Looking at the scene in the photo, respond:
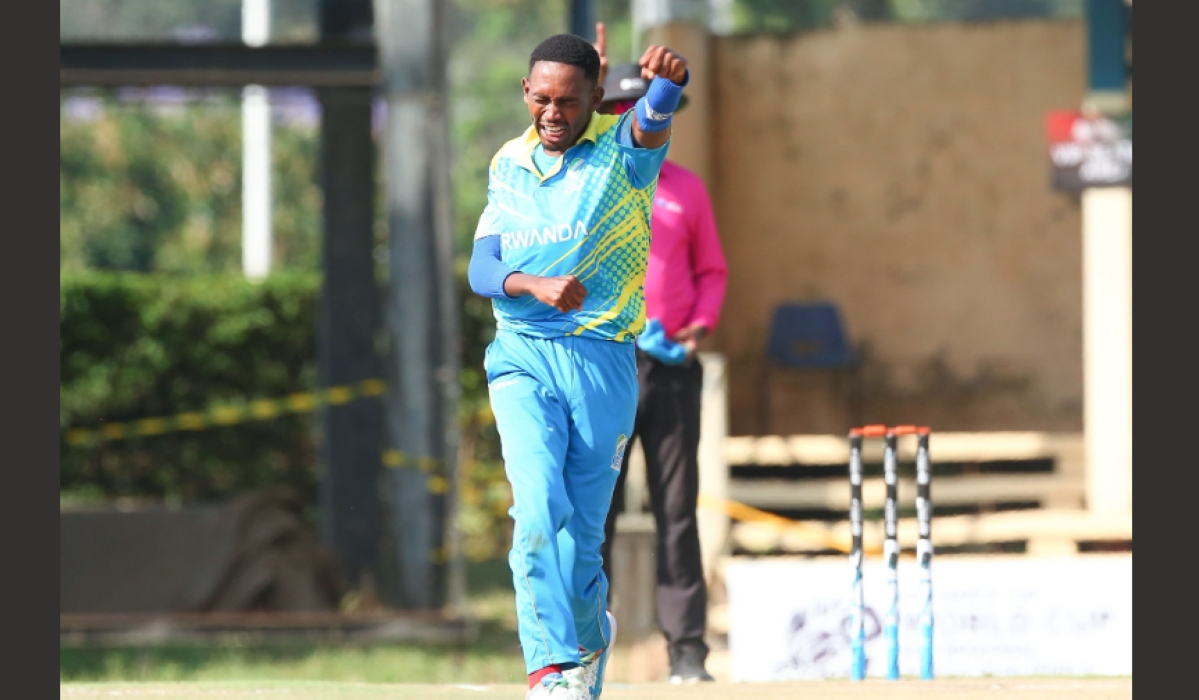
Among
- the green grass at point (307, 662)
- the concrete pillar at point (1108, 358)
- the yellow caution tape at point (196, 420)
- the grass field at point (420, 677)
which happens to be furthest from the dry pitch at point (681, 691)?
the yellow caution tape at point (196, 420)

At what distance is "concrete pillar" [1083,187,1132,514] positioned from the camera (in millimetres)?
10719

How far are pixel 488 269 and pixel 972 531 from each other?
641 cm

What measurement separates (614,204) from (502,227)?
0.34 metres

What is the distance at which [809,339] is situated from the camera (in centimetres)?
1359

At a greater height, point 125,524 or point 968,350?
point 968,350

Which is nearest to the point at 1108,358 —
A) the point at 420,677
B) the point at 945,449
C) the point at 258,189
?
the point at 945,449

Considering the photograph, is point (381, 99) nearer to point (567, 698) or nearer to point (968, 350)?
point (968, 350)

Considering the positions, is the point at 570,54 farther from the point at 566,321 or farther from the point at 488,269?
the point at 566,321

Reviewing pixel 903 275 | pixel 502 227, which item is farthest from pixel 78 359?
pixel 502 227

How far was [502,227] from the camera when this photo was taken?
17.7 ft

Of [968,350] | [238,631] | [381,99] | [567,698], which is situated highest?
[381,99]

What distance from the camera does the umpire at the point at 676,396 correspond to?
7227 millimetres

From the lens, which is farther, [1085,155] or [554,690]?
[1085,155]

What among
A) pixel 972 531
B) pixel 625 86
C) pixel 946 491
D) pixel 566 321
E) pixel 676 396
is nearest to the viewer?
pixel 566 321
